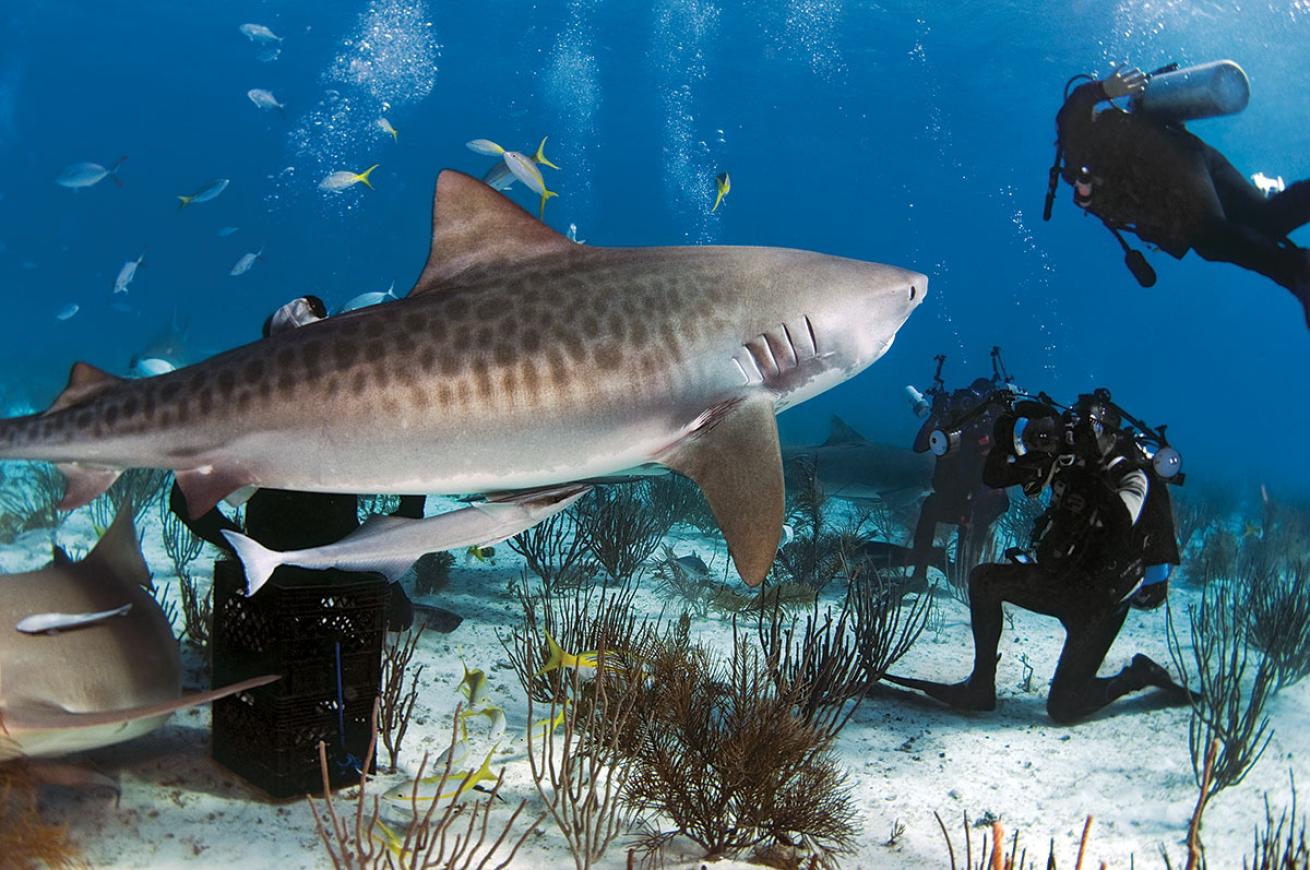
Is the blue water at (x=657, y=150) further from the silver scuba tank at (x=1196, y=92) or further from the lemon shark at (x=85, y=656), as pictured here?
the silver scuba tank at (x=1196, y=92)

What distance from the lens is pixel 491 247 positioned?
236cm

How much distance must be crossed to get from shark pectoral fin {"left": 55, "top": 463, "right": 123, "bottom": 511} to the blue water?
23.7 metres

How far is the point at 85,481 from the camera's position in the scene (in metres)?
2.16

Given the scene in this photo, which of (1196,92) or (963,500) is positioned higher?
(1196,92)

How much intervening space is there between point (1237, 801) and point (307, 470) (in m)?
6.35

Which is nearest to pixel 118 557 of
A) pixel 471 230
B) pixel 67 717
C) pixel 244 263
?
pixel 67 717

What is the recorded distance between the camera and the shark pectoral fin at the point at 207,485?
A: 2.01m

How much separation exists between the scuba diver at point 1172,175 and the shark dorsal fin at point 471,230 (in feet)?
24.6

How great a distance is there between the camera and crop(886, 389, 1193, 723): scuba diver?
548 centimetres

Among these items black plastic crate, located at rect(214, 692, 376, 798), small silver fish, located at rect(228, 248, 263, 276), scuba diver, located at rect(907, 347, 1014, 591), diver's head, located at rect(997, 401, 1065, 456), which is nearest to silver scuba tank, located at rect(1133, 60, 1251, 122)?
scuba diver, located at rect(907, 347, 1014, 591)

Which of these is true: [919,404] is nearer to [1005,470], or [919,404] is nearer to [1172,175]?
[1172,175]

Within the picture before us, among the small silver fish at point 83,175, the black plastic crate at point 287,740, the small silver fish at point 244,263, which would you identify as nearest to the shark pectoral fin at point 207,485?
the black plastic crate at point 287,740

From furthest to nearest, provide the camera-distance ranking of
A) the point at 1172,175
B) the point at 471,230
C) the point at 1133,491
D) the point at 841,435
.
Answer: the point at 841,435 → the point at 1172,175 → the point at 1133,491 → the point at 471,230

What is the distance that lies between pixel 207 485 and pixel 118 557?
1.62 meters
